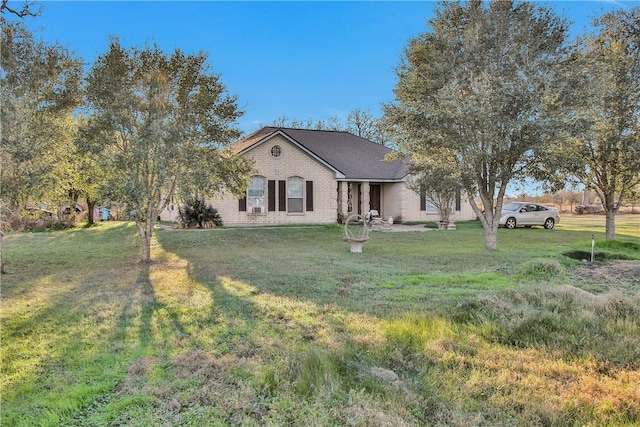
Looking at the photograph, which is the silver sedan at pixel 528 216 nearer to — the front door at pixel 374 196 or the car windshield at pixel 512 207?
the car windshield at pixel 512 207

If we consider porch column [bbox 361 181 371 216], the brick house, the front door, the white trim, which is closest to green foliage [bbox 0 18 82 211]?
the brick house

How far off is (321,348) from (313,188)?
16449 millimetres

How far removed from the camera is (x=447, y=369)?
11.8 ft

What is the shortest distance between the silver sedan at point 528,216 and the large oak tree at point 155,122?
55.9 ft

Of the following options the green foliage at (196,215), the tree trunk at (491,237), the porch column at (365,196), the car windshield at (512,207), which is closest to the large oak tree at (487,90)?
the tree trunk at (491,237)

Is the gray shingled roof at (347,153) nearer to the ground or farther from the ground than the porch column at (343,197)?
farther from the ground

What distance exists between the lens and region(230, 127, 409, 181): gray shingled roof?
21.7 meters

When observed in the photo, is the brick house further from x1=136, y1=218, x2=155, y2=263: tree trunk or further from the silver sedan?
x1=136, y1=218, x2=155, y2=263: tree trunk

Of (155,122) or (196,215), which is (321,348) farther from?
(196,215)

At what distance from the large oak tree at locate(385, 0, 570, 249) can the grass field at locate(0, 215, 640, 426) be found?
174 inches

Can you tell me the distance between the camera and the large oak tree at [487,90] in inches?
425

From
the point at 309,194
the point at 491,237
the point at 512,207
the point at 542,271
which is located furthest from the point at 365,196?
the point at 542,271

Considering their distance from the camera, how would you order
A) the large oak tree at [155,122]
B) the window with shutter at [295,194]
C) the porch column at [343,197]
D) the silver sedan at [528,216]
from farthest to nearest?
the porch column at [343,197] → the silver sedan at [528,216] → the window with shutter at [295,194] → the large oak tree at [155,122]

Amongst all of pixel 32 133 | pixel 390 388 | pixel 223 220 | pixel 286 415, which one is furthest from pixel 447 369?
pixel 223 220
